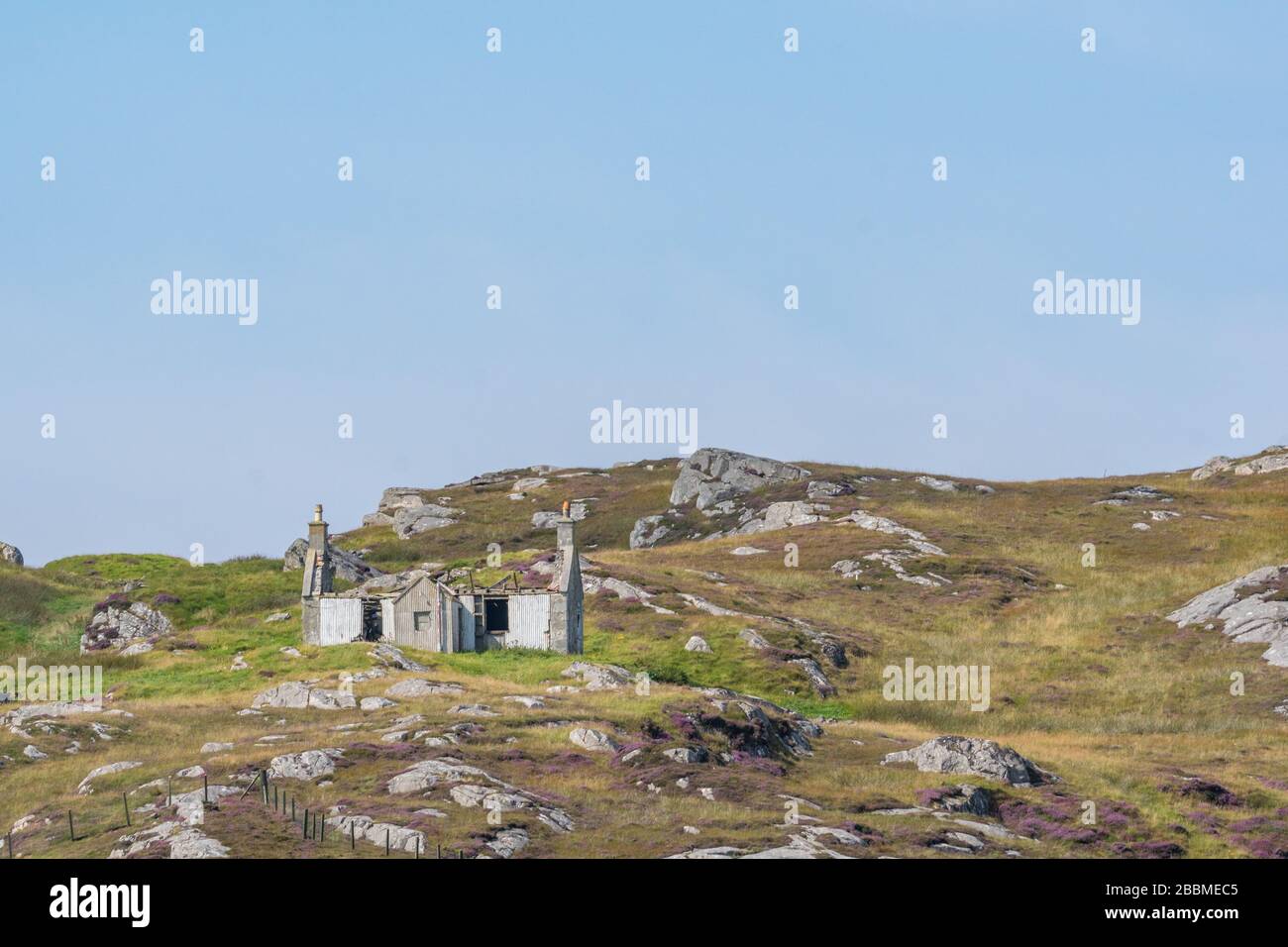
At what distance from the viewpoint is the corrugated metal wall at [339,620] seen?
7344 centimetres

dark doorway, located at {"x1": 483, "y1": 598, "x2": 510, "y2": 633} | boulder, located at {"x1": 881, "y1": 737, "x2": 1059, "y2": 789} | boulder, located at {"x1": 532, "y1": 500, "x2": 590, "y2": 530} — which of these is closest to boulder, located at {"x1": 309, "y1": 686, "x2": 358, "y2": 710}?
dark doorway, located at {"x1": 483, "y1": 598, "x2": 510, "y2": 633}

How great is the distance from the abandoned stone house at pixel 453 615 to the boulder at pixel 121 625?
18.1 m

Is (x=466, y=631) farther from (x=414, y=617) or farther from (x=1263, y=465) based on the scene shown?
(x=1263, y=465)

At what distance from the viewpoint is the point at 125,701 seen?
64188 mm

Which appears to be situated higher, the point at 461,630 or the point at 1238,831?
the point at 461,630

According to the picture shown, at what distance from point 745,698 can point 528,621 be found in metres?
14.0

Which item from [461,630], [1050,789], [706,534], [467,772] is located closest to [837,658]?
[461,630]

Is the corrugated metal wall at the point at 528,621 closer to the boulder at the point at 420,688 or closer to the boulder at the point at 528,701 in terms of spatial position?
the boulder at the point at 420,688

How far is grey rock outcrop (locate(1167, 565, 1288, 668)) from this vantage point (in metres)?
81.1

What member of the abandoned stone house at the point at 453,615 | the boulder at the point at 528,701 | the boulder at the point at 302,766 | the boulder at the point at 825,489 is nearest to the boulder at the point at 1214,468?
the boulder at the point at 825,489

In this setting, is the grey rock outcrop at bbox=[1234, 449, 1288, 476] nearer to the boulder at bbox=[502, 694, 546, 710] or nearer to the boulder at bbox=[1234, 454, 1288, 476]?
the boulder at bbox=[1234, 454, 1288, 476]

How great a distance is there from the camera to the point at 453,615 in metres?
72.9

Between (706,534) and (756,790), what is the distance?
79484 mm
